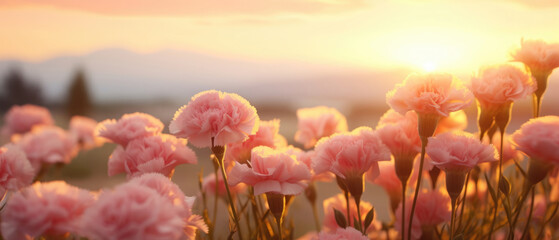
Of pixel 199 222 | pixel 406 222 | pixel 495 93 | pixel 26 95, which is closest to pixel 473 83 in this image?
pixel 495 93

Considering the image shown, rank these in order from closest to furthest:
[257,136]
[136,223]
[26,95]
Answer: [136,223] < [257,136] < [26,95]

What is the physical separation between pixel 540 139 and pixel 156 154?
455 millimetres

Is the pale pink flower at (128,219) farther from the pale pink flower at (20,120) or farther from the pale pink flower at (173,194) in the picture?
the pale pink flower at (20,120)

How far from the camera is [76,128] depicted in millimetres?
1711

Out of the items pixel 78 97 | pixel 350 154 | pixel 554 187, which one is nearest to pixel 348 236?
pixel 350 154

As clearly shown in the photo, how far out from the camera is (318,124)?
0.86 metres

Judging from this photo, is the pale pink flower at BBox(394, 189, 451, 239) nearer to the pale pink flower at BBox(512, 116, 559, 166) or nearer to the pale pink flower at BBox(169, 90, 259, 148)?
the pale pink flower at BBox(512, 116, 559, 166)

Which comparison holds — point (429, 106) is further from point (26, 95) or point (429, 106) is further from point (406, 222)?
point (26, 95)

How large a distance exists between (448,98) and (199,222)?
1.06 feet

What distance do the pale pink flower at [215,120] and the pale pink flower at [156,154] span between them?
1.6 inches

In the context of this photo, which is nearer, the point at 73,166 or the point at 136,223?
the point at 136,223

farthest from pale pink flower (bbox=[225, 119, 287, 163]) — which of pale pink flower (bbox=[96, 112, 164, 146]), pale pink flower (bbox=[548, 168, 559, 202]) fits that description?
pale pink flower (bbox=[548, 168, 559, 202])

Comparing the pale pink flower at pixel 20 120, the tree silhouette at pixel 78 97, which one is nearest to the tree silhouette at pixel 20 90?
the tree silhouette at pixel 78 97

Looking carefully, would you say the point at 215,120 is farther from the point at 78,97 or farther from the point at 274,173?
the point at 78,97
